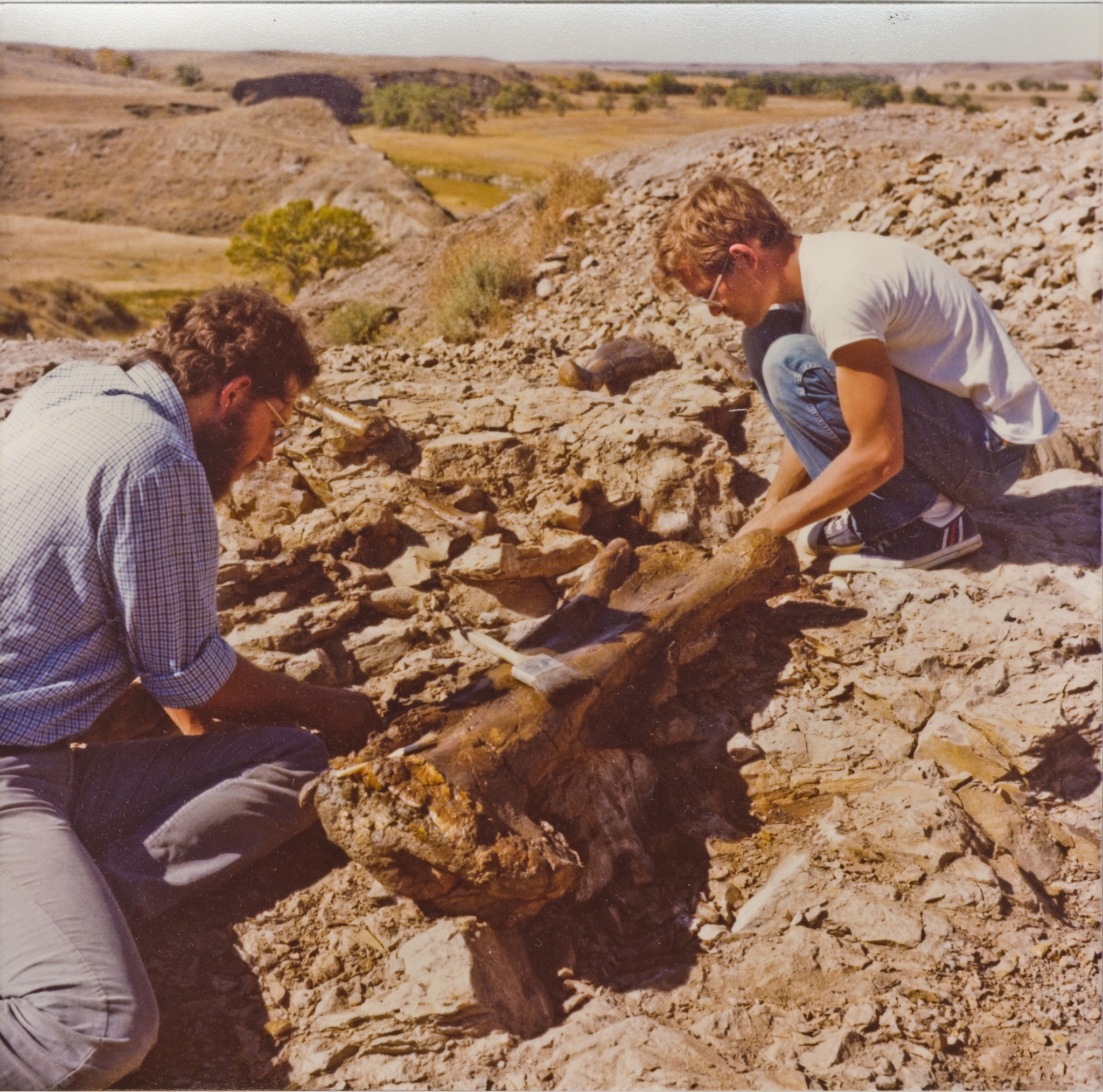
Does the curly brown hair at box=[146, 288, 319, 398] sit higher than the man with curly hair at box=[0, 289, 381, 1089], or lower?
higher

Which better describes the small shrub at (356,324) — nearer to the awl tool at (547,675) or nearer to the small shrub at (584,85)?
the small shrub at (584,85)

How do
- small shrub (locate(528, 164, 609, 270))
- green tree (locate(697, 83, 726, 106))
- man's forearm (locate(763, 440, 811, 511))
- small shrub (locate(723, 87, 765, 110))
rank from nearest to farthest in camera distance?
man's forearm (locate(763, 440, 811, 511)), green tree (locate(697, 83, 726, 106)), small shrub (locate(723, 87, 765, 110)), small shrub (locate(528, 164, 609, 270))

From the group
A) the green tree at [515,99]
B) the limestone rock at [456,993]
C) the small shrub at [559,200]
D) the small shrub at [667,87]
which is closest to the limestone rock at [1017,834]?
the limestone rock at [456,993]

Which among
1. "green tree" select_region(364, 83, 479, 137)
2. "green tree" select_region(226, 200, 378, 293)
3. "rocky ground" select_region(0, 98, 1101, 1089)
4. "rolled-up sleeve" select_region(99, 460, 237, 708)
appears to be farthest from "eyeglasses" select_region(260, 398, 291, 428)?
"green tree" select_region(226, 200, 378, 293)

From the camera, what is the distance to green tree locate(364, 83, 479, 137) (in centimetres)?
1057

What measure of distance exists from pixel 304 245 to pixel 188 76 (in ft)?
8.23

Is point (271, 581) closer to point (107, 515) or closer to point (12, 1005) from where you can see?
point (107, 515)

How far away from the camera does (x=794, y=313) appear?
331 centimetres

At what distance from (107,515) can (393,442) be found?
7.52 ft

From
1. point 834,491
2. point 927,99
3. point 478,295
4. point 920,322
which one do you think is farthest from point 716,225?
point 927,99

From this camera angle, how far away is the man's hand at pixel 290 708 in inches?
97.6

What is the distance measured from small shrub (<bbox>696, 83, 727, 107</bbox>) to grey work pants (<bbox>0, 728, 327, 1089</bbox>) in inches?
275

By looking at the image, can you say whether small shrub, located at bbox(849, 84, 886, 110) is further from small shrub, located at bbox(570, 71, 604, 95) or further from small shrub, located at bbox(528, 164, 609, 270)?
small shrub, located at bbox(528, 164, 609, 270)

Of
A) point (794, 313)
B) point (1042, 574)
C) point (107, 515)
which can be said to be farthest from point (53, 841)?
point (1042, 574)
